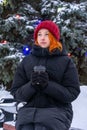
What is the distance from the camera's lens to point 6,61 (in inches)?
329

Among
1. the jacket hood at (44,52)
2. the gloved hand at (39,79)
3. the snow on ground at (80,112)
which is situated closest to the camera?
the gloved hand at (39,79)

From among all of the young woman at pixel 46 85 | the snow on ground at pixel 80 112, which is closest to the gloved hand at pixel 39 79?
the young woman at pixel 46 85

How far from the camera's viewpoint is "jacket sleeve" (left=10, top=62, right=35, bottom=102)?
2.99m

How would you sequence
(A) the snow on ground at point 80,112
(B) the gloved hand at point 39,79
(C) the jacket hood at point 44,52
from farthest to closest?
(A) the snow on ground at point 80,112 → (C) the jacket hood at point 44,52 → (B) the gloved hand at point 39,79

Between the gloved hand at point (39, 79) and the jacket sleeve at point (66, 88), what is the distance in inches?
1.7

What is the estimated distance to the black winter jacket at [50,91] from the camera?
2.93 meters

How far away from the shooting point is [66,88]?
3031 millimetres

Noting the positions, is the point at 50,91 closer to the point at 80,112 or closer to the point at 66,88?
the point at 66,88

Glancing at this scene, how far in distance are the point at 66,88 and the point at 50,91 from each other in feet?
0.45

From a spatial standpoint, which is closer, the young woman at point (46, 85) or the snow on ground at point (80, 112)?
the young woman at point (46, 85)

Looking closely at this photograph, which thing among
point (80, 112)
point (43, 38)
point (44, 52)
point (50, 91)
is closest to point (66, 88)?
point (50, 91)

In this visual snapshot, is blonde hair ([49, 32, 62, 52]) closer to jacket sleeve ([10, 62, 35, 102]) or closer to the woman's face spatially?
the woman's face

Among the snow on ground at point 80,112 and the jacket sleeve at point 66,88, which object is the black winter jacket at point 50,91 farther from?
the snow on ground at point 80,112

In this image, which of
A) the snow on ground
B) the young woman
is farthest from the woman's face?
the snow on ground
